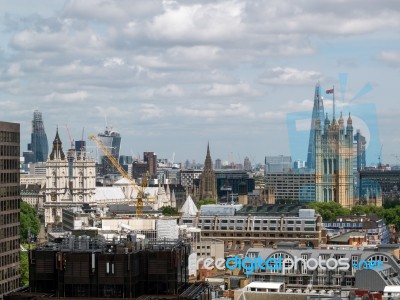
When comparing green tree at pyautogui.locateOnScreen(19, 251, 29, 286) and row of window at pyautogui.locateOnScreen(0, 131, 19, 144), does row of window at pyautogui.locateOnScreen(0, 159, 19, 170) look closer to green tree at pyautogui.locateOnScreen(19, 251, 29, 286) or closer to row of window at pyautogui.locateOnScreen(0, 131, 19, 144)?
row of window at pyautogui.locateOnScreen(0, 131, 19, 144)

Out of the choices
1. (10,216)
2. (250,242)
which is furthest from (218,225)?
(10,216)

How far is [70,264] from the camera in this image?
60.4m

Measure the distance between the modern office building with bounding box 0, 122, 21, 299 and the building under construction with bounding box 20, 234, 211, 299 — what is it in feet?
109

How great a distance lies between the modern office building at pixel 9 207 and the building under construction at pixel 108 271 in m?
33.3

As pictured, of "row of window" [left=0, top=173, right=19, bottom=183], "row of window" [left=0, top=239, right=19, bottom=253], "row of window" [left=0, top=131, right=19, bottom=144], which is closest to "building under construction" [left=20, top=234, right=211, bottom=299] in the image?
"row of window" [left=0, top=173, right=19, bottom=183]

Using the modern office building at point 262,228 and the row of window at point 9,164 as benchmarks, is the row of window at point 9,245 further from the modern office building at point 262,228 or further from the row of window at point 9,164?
the modern office building at point 262,228

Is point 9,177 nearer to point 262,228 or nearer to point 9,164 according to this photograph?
point 9,164

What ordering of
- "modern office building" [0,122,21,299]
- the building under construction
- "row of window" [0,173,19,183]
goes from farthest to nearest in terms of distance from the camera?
"modern office building" [0,122,21,299]
"row of window" [0,173,19,183]
the building under construction

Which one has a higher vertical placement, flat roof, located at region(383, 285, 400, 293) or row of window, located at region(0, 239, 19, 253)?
row of window, located at region(0, 239, 19, 253)

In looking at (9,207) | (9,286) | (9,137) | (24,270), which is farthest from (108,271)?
(24,270)

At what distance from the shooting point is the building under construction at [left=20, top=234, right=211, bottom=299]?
5984 cm

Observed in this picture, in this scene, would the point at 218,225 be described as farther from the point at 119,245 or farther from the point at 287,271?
the point at 119,245

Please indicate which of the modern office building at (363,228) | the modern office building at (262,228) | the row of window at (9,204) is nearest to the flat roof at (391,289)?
the row of window at (9,204)

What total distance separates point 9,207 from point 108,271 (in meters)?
38.5
